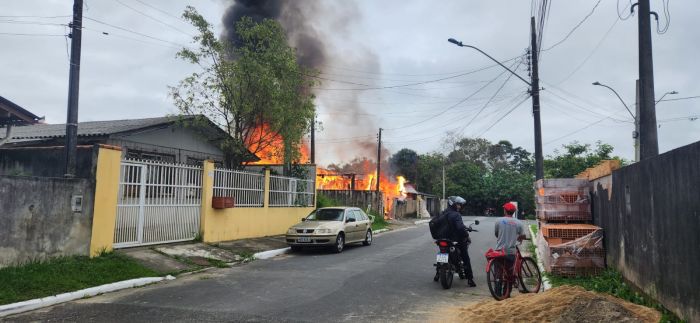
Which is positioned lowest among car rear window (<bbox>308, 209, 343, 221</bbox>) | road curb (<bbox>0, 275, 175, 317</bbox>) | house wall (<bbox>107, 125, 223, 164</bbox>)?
road curb (<bbox>0, 275, 175, 317</bbox>)

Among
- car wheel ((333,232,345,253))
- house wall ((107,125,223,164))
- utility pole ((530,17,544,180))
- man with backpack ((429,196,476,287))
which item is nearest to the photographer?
man with backpack ((429,196,476,287))

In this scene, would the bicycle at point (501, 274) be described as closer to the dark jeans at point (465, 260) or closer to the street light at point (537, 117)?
the dark jeans at point (465, 260)

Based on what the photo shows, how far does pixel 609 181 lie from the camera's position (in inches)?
379

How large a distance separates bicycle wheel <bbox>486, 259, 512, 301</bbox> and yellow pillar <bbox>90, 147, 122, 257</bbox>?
799 centimetres

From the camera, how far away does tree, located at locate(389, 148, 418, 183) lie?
63688mm

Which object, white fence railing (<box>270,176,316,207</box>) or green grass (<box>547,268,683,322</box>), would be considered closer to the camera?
green grass (<box>547,268,683,322</box>)

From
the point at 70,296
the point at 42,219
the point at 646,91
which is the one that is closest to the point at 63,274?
the point at 70,296

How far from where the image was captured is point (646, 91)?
976cm

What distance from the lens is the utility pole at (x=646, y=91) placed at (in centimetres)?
958

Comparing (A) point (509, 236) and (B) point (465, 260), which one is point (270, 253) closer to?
(B) point (465, 260)


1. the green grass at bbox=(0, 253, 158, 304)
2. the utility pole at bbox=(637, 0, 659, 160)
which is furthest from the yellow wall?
the utility pole at bbox=(637, 0, 659, 160)

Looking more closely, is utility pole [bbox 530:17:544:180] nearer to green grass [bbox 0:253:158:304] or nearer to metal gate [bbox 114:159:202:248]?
metal gate [bbox 114:159:202:248]

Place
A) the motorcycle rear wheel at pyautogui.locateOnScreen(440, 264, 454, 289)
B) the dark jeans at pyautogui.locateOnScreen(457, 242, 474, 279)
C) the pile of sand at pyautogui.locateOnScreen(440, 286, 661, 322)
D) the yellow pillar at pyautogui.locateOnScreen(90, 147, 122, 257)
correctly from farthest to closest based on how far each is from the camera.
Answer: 1. the yellow pillar at pyautogui.locateOnScreen(90, 147, 122, 257)
2. the dark jeans at pyautogui.locateOnScreen(457, 242, 474, 279)
3. the motorcycle rear wheel at pyautogui.locateOnScreen(440, 264, 454, 289)
4. the pile of sand at pyautogui.locateOnScreen(440, 286, 661, 322)

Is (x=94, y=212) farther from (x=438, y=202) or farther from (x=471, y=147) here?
(x=471, y=147)
